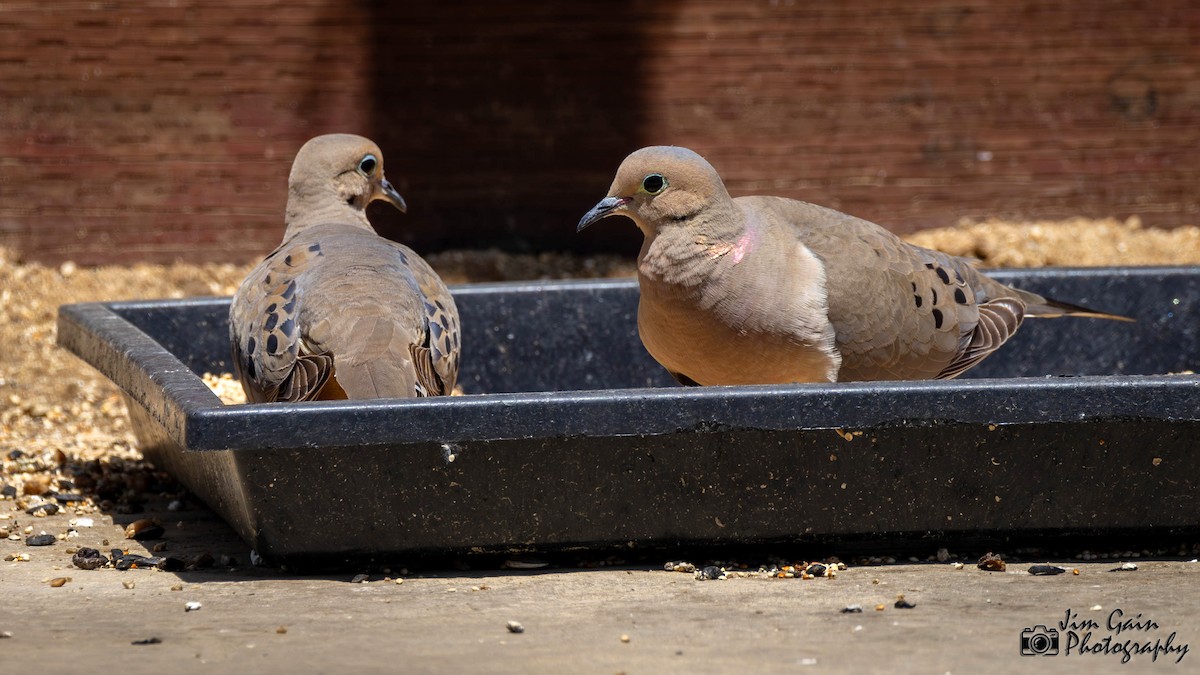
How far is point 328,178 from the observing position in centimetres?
473

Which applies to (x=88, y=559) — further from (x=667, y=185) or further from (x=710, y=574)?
(x=667, y=185)

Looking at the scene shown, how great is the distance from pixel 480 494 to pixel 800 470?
2.47 ft

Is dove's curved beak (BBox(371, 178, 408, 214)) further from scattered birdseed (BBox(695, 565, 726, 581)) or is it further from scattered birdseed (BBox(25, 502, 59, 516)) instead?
scattered birdseed (BBox(695, 565, 726, 581))

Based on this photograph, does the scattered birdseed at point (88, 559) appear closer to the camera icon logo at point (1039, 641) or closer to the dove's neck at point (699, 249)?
the dove's neck at point (699, 249)

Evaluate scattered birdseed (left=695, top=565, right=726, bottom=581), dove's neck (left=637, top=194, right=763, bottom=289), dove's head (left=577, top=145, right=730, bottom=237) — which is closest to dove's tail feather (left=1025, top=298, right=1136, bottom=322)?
dove's neck (left=637, top=194, right=763, bottom=289)

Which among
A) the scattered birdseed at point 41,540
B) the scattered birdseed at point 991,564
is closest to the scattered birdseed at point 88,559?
the scattered birdseed at point 41,540

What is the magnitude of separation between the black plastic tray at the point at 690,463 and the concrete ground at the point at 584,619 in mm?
119

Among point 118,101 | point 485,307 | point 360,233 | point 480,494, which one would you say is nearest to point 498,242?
point 118,101

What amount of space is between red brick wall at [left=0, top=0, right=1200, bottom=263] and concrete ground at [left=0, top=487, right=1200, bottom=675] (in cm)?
378

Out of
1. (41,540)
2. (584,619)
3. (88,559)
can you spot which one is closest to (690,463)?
(584,619)

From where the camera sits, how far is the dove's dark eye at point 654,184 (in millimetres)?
4035

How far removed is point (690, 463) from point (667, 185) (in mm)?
900

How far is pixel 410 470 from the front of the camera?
11.2 feet

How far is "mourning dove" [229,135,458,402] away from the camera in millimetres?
3719
